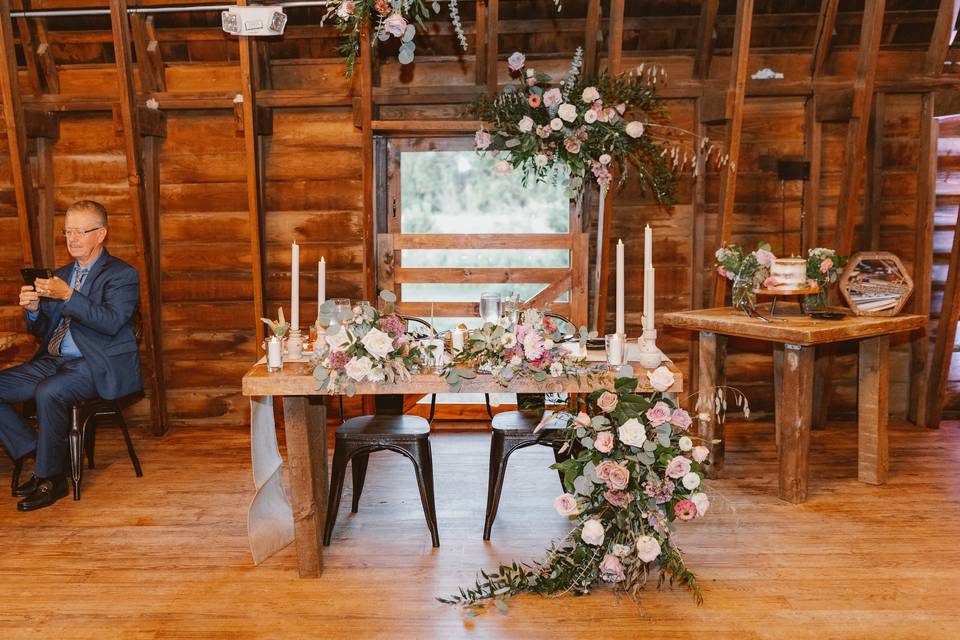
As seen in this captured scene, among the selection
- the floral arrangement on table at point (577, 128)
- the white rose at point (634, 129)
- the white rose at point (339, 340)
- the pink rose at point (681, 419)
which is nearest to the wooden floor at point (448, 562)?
the pink rose at point (681, 419)

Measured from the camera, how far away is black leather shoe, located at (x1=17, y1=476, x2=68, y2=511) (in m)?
3.22

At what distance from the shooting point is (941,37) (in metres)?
4.05

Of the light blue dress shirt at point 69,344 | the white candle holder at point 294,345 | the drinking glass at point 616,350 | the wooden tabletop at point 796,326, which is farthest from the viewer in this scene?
the light blue dress shirt at point 69,344

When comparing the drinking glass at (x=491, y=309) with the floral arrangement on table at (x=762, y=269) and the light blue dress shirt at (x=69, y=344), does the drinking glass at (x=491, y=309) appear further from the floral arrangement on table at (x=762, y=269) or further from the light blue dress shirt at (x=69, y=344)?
the light blue dress shirt at (x=69, y=344)

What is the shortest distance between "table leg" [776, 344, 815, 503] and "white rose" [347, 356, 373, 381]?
5.94 feet

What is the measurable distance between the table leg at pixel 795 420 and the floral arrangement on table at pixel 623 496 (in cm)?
92

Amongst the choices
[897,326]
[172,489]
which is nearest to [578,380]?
[897,326]

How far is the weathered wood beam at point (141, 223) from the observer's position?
3.89m

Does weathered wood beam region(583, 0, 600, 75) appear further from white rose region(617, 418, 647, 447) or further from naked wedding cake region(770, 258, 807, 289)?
white rose region(617, 418, 647, 447)

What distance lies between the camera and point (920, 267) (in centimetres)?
A: 432

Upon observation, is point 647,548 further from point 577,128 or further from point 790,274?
point 577,128

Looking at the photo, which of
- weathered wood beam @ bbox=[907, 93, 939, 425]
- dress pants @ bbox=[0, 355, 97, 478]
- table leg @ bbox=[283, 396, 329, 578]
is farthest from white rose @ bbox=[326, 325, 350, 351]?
weathered wood beam @ bbox=[907, 93, 939, 425]

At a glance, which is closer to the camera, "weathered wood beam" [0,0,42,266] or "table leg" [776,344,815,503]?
"table leg" [776,344,815,503]

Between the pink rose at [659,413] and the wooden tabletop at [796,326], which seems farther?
the wooden tabletop at [796,326]
